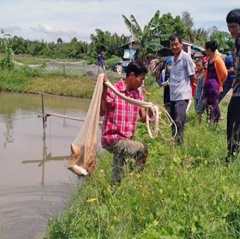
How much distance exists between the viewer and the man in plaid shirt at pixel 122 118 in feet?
15.5

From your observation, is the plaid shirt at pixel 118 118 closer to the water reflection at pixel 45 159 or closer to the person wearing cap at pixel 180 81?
the person wearing cap at pixel 180 81

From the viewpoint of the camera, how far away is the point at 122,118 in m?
4.74

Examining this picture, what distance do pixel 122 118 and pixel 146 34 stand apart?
67.9ft

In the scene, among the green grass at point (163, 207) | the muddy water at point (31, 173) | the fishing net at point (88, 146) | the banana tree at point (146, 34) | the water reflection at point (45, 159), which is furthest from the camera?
the banana tree at point (146, 34)

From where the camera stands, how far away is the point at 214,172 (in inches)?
165

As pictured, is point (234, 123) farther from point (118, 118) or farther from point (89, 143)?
point (89, 143)

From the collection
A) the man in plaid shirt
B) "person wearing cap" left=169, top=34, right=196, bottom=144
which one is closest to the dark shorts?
the man in plaid shirt

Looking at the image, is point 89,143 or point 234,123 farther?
point 234,123

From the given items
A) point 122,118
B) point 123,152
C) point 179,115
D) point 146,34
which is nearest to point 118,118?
point 122,118

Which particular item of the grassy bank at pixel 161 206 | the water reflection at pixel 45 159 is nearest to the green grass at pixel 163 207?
the grassy bank at pixel 161 206

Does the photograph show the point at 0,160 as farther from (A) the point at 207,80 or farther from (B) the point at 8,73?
(B) the point at 8,73

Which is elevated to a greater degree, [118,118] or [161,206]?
[118,118]

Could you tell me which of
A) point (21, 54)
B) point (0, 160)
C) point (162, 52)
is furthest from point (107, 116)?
point (21, 54)

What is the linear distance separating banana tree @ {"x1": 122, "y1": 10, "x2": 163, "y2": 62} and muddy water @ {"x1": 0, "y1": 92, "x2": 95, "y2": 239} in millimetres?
9392
